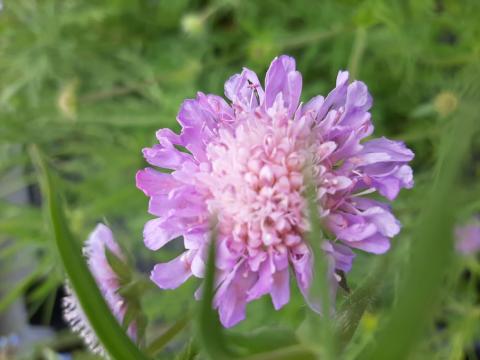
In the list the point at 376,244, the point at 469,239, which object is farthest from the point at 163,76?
the point at 376,244

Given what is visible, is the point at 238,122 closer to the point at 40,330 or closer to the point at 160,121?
the point at 160,121

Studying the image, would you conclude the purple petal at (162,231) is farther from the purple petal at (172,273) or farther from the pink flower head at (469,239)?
the pink flower head at (469,239)

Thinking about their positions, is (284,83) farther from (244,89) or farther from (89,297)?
(89,297)

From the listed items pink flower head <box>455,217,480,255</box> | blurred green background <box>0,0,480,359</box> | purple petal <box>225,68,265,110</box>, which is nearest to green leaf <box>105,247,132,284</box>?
purple petal <box>225,68,265,110</box>

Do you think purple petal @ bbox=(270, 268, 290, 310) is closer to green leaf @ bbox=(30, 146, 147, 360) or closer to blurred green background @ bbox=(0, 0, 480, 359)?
green leaf @ bbox=(30, 146, 147, 360)

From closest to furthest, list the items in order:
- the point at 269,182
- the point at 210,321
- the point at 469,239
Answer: the point at 210,321
the point at 269,182
the point at 469,239
